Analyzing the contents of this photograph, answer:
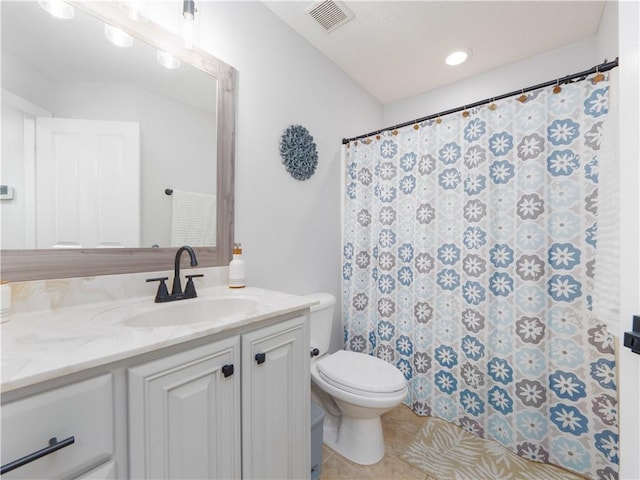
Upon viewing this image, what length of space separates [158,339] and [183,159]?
0.86 m

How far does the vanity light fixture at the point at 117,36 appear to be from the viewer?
3.29ft

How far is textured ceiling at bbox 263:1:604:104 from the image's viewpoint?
4.95 feet

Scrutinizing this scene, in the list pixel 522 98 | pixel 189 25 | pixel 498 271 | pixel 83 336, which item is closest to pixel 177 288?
pixel 83 336

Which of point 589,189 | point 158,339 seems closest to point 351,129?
point 589,189

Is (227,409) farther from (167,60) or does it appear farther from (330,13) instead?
(330,13)

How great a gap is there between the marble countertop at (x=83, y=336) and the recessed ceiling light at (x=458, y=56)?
2.02 m

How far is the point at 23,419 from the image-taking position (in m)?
0.47

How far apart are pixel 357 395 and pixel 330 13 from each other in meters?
2.08

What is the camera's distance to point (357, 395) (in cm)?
129

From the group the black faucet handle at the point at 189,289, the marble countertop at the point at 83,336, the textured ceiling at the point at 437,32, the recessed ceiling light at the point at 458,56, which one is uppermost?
the textured ceiling at the point at 437,32

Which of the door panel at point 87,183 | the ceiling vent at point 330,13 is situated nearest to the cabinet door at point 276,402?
the door panel at point 87,183

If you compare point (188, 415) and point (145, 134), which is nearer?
point (188, 415)

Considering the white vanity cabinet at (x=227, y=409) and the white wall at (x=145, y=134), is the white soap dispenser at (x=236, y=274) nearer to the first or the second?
the white wall at (x=145, y=134)

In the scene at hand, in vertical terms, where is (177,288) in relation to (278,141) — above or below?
below
